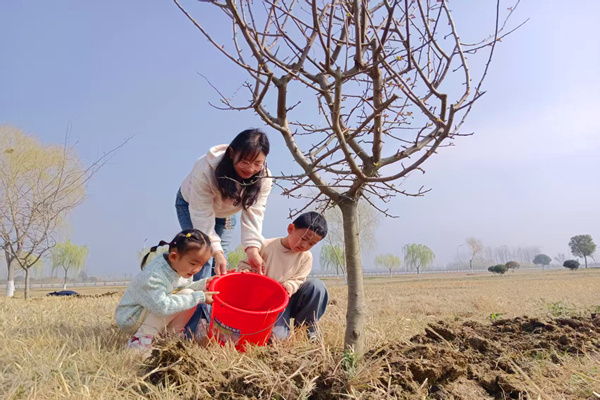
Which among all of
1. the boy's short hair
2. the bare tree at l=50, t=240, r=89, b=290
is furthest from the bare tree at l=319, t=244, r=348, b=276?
the bare tree at l=50, t=240, r=89, b=290

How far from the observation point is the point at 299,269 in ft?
9.66

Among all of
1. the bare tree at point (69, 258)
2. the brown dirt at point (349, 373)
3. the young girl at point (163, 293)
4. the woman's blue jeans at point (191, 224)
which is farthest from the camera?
the bare tree at point (69, 258)

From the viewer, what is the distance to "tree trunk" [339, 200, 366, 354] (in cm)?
189

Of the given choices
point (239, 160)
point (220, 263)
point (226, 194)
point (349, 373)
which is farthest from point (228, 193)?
point (349, 373)

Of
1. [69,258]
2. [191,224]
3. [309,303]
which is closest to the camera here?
[309,303]

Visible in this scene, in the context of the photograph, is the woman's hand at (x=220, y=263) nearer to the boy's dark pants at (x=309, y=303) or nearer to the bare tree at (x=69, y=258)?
the boy's dark pants at (x=309, y=303)

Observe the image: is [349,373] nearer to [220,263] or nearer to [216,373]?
[216,373]

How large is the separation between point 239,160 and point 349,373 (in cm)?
151

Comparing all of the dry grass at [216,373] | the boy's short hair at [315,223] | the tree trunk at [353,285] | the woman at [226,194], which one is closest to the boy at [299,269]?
the boy's short hair at [315,223]

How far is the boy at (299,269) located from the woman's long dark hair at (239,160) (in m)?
0.39

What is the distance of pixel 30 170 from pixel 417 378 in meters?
15.3

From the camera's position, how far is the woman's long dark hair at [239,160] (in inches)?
101

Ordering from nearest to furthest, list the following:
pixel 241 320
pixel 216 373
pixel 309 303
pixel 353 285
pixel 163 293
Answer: pixel 216 373
pixel 353 285
pixel 241 320
pixel 163 293
pixel 309 303

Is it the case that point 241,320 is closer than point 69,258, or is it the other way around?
point 241,320
